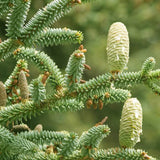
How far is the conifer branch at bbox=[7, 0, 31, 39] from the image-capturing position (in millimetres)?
819

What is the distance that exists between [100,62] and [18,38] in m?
2.23

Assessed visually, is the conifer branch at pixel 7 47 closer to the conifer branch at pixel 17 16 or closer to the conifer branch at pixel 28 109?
the conifer branch at pixel 17 16

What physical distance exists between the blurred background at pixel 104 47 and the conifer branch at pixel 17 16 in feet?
5.71

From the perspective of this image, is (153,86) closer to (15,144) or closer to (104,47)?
(15,144)

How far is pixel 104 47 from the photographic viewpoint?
3.15m

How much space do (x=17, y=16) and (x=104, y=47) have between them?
2.35 meters

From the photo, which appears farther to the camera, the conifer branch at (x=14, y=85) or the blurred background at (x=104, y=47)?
the blurred background at (x=104, y=47)

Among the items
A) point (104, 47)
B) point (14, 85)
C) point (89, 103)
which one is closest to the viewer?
point (89, 103)

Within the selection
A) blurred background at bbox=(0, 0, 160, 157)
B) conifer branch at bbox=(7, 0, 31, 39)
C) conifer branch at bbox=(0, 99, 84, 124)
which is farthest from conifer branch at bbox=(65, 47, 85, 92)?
blurred background at bbox=(0, 0, 160, 157)

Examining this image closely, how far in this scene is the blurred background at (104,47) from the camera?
2807mm

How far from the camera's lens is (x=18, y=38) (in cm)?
88

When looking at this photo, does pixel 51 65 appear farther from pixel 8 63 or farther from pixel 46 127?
pixel 8 63

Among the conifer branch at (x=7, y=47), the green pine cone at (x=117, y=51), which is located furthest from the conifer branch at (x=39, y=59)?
the green pine cone at (x=117, y=51)

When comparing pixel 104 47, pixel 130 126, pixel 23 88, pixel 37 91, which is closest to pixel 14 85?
pixel 23 88
